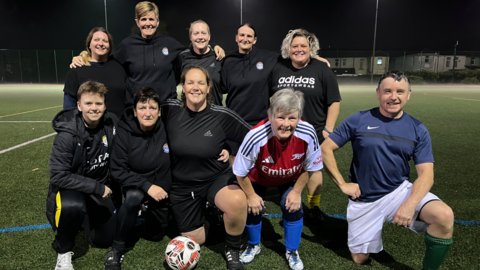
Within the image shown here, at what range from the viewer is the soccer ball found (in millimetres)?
2426

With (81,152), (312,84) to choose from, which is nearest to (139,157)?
(81,152)

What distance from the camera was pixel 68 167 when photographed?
252 centimetres

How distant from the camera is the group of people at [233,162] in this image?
7.88 feet

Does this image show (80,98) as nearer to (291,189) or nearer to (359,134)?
(291,189)

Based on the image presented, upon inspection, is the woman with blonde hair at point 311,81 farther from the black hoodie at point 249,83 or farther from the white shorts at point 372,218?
the white shorts at point 372,218

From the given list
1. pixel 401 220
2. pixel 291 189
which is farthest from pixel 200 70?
pixel 401 220

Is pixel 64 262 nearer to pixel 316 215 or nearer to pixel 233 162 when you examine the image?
pixel 233 162

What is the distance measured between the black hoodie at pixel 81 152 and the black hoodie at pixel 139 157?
0.10 meters

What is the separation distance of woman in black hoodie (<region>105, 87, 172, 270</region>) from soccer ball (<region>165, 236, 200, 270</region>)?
0.39 meters

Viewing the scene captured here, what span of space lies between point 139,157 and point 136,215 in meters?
0.48

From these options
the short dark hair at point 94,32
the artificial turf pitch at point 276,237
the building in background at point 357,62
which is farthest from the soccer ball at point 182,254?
the building in background at point 357,62

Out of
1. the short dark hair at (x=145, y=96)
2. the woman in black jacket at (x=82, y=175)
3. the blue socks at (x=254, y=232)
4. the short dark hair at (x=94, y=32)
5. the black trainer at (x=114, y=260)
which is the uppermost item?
the short dark hair at (x=94, y=32)

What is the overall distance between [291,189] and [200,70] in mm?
1263

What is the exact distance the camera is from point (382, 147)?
2.48m
